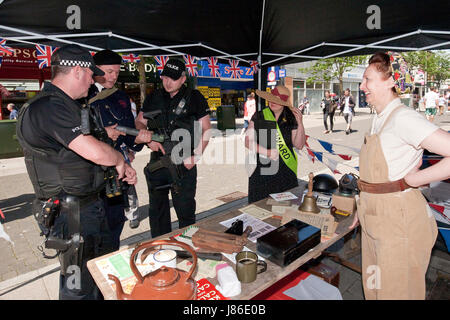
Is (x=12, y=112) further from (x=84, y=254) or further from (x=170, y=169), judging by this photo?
(x=84, y=254)

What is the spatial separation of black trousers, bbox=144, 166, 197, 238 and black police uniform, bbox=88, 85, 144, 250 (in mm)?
386

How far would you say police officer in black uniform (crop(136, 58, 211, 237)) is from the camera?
3.17m

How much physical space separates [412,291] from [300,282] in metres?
0.81

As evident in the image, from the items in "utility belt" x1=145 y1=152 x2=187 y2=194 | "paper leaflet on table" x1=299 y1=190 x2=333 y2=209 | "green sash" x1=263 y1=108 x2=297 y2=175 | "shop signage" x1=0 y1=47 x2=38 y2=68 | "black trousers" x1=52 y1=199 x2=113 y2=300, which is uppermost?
"shop signage" x1=0 y1=47 x2=38 y2=68

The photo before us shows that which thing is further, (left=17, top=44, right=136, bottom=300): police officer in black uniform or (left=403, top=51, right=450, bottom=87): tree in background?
(left=403, top=51, right=450, bottom=87): tree in background

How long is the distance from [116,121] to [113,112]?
4.4 inches

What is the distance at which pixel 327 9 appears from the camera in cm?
320

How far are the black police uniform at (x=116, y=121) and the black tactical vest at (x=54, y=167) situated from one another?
0.60 meters

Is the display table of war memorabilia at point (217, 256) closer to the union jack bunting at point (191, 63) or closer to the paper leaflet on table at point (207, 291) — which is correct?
the paper leaflet on table at point (207, 291)

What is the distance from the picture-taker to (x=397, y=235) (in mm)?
1763

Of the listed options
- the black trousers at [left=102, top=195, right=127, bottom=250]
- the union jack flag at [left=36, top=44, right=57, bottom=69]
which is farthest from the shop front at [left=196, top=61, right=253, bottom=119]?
the black trousers at [left=102, top=195, right=127, bottom=250]

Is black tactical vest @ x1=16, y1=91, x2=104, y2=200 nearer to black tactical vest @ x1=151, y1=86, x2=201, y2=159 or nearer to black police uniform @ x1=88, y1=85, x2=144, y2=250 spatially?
black police uniform @ x1=88, y1=85, x2=144, y2=250

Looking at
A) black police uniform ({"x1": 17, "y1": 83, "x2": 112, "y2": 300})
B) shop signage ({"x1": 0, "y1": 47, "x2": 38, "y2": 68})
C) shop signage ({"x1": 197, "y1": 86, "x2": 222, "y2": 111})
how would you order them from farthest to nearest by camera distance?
1. shop signage ({"x1": 197, "y1": 86, "x2": 222, "y2": 111})
2. shop signage ({"x1": 0, "y1": 47, "x2": 38, "y2": 68})
3. black police uniform ({"x1": 17, "y1": 83, "x2": 112, "y2": 300})
